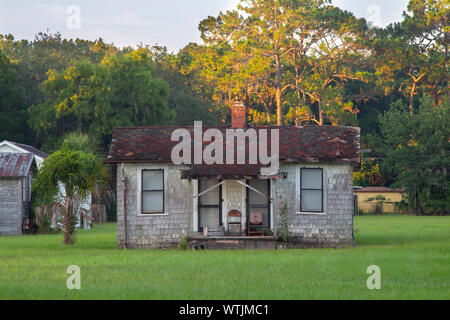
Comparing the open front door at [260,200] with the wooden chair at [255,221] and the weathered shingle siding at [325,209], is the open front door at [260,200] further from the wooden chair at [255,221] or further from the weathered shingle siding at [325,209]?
the weathered shingle siding at [325,209]

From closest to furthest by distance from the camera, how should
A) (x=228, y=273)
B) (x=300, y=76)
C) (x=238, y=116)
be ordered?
1. (x=228, y=273)
2. (x=238, y=116)
3. (x=300, y=76)

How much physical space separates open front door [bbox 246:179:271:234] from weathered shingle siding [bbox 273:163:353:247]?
0.50 meters

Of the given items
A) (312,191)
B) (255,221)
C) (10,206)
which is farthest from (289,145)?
(10,206)

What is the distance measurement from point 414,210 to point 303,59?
17182 mm

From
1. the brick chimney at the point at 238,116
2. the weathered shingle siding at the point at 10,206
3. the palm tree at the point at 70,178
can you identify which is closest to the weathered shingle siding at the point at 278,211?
the palm tree at the point at 70,178

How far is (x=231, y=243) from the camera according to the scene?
1107 inches

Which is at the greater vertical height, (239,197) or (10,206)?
(239,197)

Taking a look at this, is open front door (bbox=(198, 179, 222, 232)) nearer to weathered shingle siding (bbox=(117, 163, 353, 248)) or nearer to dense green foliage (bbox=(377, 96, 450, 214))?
weathered shingle siding (bbox=(117, 163, 353, 248))

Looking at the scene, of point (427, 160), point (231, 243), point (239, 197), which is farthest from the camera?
point (427, 160)

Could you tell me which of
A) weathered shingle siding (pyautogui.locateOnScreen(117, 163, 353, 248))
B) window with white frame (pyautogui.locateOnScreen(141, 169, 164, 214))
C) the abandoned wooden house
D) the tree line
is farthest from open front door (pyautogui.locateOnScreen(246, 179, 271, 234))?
the tree line

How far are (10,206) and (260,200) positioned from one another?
57.4 feet

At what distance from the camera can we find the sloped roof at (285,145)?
28.6 m

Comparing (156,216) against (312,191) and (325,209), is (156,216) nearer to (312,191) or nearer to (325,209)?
(312,191)

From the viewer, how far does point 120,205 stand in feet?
95.2
